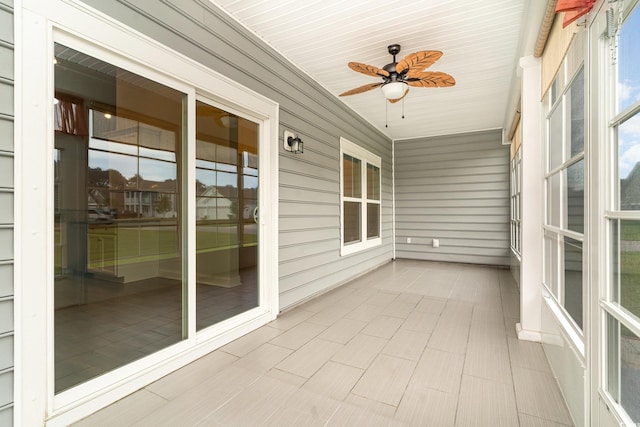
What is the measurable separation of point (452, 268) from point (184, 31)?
5524 mm

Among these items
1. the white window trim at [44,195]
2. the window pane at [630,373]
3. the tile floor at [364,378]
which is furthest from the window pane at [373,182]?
the window pane at [630,373]

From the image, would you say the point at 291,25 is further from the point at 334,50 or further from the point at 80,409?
the point at 80,409

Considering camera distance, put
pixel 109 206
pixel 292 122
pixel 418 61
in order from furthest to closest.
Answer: pixel 292 122
pixel 418 61
pixel 109 206

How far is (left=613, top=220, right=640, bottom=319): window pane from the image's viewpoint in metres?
1.01

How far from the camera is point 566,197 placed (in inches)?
73.3

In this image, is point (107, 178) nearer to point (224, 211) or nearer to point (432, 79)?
point (224, 211)

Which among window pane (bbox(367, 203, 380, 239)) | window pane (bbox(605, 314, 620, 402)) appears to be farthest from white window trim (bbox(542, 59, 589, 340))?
window pane (bbox(367, 203, 380, 239))

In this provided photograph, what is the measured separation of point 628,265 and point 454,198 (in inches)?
211

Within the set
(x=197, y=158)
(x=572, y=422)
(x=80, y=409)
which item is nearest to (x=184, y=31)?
(x=197, y=158)

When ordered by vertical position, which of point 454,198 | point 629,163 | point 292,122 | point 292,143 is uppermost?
point 292,122

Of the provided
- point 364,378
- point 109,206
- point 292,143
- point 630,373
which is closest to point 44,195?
point 109,206

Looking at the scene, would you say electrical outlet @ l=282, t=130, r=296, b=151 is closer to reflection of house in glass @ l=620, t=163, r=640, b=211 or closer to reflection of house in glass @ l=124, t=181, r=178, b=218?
reflection of house in glass @ l=124, t=181, r=178, b=218

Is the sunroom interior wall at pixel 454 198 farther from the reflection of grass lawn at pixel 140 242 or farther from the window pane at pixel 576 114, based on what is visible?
the reflection of grass lawn at pixel 140 242

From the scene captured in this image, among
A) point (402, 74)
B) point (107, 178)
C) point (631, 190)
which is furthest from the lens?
point (402, 74)
